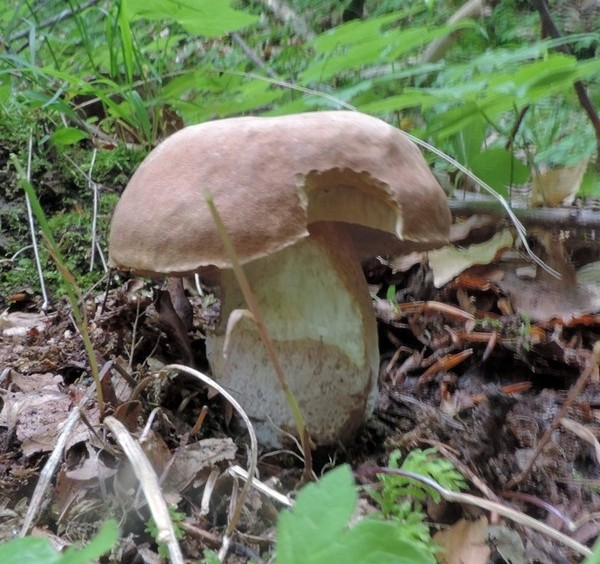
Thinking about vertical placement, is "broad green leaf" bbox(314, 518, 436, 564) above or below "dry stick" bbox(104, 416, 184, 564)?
above

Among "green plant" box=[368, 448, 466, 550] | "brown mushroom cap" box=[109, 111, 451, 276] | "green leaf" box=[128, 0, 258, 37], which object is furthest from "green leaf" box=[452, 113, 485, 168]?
"green plant" box=[368, 448, 466, 550]

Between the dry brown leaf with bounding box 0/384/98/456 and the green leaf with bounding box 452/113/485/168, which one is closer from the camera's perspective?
the dry brown leaf with bounding box 0/384/98/456

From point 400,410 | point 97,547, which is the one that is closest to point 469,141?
point 400,410

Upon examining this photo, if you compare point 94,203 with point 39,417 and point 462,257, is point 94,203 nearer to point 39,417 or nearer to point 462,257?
point 39,417

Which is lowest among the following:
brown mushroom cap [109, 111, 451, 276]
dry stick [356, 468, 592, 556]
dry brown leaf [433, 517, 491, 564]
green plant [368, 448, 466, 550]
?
dry brown leaf [433, 517, 491, 564]

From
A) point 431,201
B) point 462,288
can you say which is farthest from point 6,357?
point 462,288

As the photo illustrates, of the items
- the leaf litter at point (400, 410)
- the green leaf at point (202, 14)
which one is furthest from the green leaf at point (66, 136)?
the leaf litter at point (400, 410)

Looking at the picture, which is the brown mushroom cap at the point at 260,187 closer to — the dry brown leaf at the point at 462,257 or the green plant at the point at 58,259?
the green plant at the point at 58,259

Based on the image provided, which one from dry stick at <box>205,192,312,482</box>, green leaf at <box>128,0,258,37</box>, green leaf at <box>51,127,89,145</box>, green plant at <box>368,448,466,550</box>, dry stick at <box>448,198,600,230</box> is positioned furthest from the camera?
green leaf at <box>51,127,89,145</box>

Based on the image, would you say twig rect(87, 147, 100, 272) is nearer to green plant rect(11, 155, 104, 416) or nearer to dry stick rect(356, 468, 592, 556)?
green plant rect(11, 155, 104, 416)
